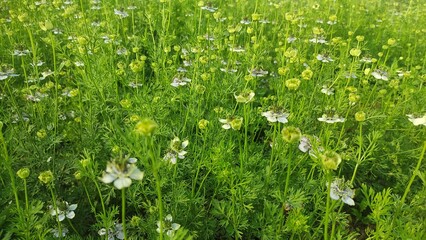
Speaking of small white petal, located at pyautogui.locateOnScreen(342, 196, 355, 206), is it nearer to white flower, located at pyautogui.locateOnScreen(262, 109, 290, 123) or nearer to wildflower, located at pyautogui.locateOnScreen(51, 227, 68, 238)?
white flower, located at pyautogui.locateOnScreen(262, 109, 290, 123)

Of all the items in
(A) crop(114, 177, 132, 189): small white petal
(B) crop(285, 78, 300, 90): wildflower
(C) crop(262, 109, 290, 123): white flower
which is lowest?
(C) crop(262, 109, 290, 123): white flower

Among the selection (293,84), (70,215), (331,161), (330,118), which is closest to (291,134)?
(331,161)

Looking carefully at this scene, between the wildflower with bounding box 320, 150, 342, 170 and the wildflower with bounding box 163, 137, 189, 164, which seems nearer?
the wildflower with bounding box 320, 150, 342, 170

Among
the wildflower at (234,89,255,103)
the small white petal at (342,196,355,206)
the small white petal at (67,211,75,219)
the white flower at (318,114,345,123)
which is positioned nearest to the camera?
the small white petal at (342,196,355,206)

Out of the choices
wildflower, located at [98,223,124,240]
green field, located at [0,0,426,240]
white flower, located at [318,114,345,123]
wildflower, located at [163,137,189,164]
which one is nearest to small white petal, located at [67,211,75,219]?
green field, located at [0,0,426,240]

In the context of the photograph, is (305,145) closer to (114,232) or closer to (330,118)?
(330,118)

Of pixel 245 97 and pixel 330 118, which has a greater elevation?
pixel 245 97

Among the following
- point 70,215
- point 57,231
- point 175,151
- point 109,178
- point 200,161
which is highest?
point 109,178

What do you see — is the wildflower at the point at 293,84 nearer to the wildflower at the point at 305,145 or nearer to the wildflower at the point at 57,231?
the wildflower at the point at 305,145

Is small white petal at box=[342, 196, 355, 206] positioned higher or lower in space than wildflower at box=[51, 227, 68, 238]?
higher

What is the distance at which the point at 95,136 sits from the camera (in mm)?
2396

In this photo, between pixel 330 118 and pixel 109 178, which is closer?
pixel 109 178

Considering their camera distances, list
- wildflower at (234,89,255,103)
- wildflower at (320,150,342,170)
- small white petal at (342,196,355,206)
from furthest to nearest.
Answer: wildflower at (234,89,255,103) < small white petal at (342,196,355,206) < wildflower at (320,150,342,170)

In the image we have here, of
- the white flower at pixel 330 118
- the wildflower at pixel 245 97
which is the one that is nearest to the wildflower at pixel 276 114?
the wildflower at pixel 245 97
